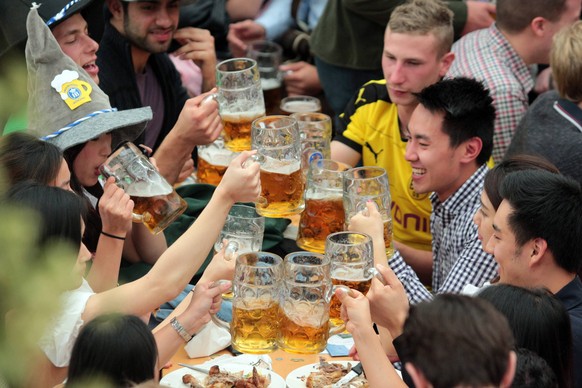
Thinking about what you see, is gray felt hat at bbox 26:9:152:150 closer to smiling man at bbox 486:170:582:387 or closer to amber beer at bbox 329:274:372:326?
amber beer at bbox 329:274:372:326

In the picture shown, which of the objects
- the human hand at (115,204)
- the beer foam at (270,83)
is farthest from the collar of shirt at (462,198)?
the beer foam at (270,83)

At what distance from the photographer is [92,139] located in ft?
9.14

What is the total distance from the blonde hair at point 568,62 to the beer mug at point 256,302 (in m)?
1.75

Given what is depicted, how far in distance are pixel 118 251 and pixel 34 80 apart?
22.6 inches

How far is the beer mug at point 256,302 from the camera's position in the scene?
89.5 inches

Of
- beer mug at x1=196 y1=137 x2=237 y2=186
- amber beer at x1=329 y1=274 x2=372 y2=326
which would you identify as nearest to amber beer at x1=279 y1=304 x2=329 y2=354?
amber beer at x1=329 y1=274 x2=372 y2=326

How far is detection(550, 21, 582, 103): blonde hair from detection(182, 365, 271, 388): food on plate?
1.89 metres

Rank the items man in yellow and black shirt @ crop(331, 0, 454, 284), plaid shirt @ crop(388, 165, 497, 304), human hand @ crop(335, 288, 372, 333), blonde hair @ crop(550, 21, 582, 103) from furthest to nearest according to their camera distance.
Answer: man in yellow and black shirt @ crop(331, 0, 454, 284)
blonde hair @ crop(550, 21, 582, 103)
plaid shirt @ crop(388, 165, 497, 304)
human hand @ crop(335, 288, 372, 333)

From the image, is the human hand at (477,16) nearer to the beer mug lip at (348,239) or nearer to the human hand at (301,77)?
the human hand at (301,77)

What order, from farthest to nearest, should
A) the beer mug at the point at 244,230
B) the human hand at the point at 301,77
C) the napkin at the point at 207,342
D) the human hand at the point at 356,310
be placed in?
the human hand at the point at 301,77 → the beer mug at the point at 244,230 → the napkin at the point at 207,342 → the human hand at the point at 356,310

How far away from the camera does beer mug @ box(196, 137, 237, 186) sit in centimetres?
334

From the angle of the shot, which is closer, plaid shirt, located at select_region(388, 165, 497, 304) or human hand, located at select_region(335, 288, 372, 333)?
human hand, located at select_region(335, 288, 372, 333)

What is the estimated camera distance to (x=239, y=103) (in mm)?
2953

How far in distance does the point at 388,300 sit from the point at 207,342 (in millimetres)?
554
